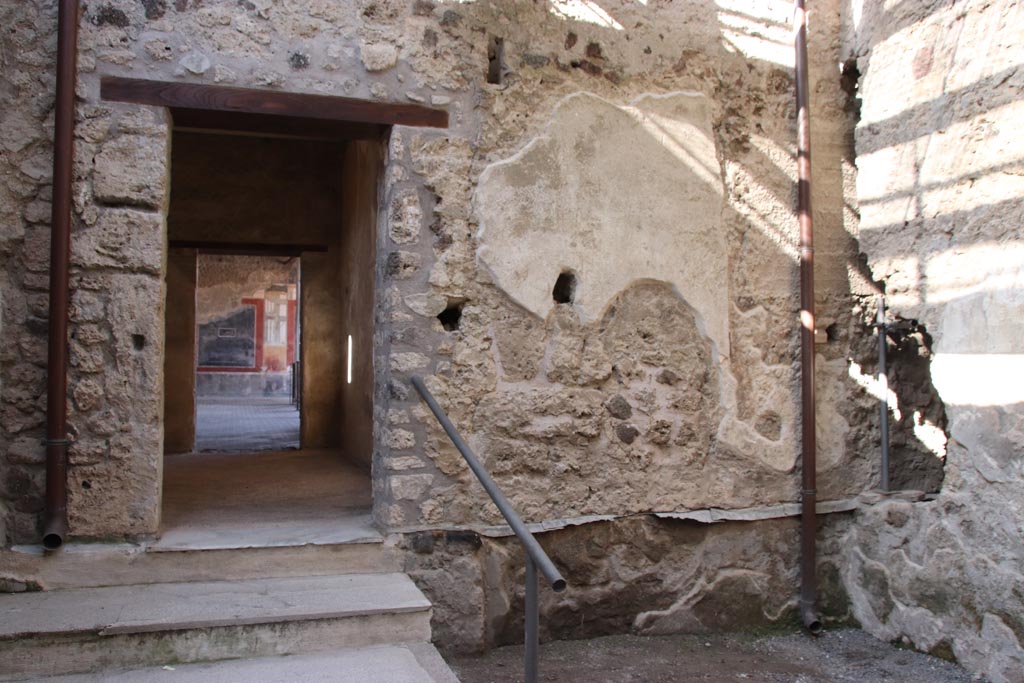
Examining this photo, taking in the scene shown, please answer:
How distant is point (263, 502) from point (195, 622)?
5.08ft

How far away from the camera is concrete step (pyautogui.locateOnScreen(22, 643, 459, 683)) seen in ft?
9.11

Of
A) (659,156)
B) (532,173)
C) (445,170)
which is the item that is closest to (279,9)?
(445,170)

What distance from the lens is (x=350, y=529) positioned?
3.84m

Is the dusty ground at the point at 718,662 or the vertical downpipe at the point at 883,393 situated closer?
the dusty ground at the point at 718,662

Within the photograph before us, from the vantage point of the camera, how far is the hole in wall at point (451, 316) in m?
3.92

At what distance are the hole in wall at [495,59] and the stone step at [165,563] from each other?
7.27 feet

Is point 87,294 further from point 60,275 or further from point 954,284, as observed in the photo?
point 954,284

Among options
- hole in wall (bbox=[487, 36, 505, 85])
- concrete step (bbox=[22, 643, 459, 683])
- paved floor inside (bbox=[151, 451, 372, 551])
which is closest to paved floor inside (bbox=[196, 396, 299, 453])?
paved floor inside (bbox=[151, 451, 372, 551])

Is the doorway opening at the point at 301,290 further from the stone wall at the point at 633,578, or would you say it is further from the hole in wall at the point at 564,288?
the hole in wall at the point at 564,288

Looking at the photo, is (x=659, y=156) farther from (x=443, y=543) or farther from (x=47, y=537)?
(x=47, y=537)

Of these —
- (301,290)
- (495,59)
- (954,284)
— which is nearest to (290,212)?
(301,290)

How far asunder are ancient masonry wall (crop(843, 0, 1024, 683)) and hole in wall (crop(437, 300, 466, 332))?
7.13 feet

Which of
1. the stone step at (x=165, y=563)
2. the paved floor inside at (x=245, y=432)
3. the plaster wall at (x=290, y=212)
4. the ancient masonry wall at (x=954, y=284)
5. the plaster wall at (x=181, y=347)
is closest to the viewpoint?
the stone step at (x=165, y=563)

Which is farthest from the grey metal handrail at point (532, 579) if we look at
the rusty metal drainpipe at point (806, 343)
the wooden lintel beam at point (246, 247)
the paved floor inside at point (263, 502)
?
the wooden lintel beam at point (246, 247)
